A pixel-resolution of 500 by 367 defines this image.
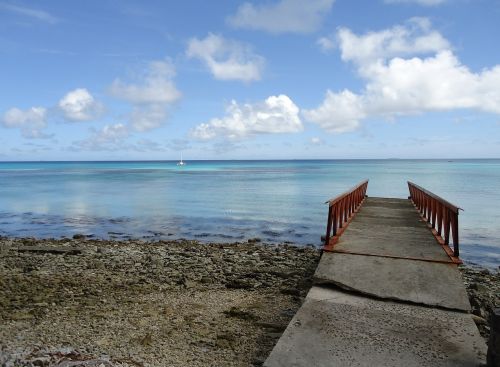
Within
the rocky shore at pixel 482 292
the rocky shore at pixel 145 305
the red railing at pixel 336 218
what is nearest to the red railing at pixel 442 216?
the rocky shore at pixel 482 292

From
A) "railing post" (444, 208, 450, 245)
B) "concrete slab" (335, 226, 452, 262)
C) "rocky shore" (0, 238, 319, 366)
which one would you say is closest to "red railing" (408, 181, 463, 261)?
"railing post" (444, 208, 450, 245)

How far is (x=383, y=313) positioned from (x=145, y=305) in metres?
3.84

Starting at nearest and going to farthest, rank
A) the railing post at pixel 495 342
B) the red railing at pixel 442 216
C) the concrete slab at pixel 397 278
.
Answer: the railing post at pixel 495 342 < the concrete slab at pixel 397 278 < the red railing at pixel 442 216

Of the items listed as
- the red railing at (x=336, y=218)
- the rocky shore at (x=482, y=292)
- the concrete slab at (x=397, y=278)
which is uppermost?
the red railing at (x=336, y=218)

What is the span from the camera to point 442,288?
6.02m

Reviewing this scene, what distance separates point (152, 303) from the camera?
7074mm

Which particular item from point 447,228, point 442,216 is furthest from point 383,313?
point 442,216

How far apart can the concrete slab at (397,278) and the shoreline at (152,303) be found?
770mm

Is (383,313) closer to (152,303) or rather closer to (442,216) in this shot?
(152,303)

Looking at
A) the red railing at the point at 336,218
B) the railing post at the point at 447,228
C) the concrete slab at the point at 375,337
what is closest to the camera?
the concrete slab at the point at 375,337

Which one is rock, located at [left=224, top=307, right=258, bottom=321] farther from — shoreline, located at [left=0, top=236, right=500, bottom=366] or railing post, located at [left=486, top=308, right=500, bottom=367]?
railing post, located at [left=486, top=308, right=500, bottom=367]

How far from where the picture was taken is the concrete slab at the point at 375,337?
4184mm

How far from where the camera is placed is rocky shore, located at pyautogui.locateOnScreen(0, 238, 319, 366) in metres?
5.02

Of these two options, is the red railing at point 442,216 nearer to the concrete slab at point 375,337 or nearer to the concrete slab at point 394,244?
the concrete slab at point 394,244
